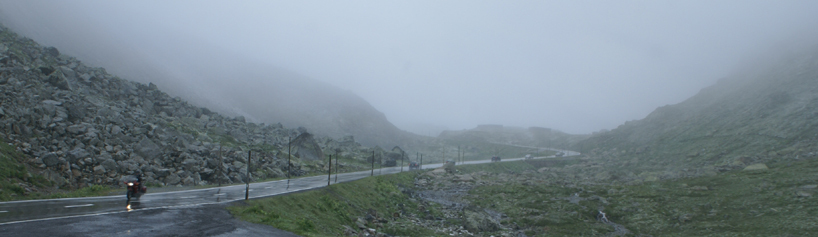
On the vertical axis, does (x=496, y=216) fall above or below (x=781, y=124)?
below

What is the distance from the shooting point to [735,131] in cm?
11150

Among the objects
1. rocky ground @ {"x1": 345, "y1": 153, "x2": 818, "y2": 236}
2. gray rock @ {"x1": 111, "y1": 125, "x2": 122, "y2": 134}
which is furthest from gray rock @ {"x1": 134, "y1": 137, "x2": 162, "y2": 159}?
rocky ground @ {"x1": 345, "y1": 153, "x2": 818, "y2": 236}

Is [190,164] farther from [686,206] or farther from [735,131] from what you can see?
[735,131]

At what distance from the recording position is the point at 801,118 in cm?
9944

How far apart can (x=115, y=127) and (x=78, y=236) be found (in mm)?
37935

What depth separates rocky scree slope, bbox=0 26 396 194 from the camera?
119ft

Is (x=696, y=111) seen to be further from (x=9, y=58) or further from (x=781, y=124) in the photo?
(x=9, y=58)

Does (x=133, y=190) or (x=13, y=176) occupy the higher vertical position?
(x=13, y=176)

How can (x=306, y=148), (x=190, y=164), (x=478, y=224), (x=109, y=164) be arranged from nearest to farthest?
1. (x=109, y=164)
2. (x=478, y=224)
3. (x=190, y=164)
4. (x=306, y=148)

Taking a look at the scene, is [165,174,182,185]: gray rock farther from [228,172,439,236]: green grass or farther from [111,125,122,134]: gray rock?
[228,172,439,236]: green grass

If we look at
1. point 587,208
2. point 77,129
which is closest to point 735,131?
point 587,208

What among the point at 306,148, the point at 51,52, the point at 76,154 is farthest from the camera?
Answer: the point at 306,148

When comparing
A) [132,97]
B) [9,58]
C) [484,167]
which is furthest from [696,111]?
[9,58]

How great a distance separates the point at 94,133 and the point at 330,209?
2921cm
